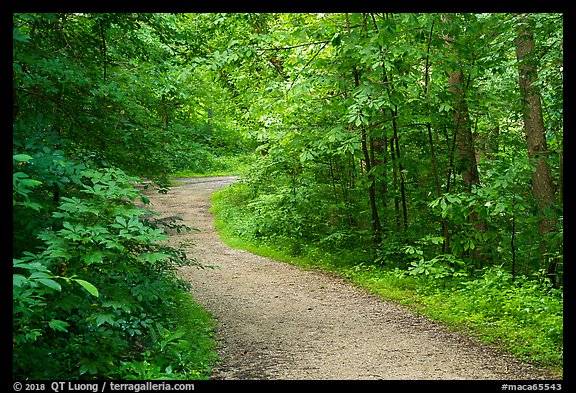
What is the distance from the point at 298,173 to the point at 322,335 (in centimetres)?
637

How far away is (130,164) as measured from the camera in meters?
6.18

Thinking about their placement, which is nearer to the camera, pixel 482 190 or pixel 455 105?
pixel 482 190

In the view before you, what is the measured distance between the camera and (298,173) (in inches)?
488

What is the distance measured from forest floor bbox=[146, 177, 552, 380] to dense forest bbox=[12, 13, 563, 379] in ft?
1.27

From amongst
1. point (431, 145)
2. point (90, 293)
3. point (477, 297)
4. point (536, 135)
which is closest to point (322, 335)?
point (477, 297)

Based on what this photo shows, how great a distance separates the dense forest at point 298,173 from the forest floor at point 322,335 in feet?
1.27

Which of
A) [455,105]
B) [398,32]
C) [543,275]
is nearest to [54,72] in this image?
[398,32]

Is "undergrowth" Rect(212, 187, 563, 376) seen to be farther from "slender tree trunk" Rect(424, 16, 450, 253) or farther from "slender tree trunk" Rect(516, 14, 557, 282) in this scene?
"slender tree trunk" Rect(516, 14, 557, 282)

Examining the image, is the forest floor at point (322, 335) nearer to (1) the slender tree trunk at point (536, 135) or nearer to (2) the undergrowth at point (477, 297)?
(2) the undergrowth at point (477, 297)

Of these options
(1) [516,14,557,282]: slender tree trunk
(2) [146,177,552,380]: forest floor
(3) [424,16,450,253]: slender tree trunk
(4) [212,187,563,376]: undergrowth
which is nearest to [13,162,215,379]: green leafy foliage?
(2) [146,177,552,380]: forest floor

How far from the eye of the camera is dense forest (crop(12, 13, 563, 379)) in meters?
4.05

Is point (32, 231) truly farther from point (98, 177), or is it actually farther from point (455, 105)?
point (455, 105)
